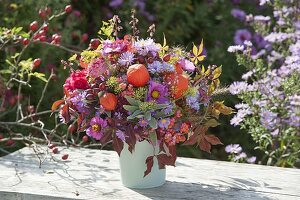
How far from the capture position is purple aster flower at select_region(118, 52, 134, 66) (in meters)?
2.09

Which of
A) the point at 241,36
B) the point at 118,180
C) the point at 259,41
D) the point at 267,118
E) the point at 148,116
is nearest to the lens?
the point at 148,116

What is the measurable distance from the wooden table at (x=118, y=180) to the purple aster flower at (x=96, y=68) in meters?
0.39

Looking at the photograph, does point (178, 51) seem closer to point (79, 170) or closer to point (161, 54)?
point (161, 54)

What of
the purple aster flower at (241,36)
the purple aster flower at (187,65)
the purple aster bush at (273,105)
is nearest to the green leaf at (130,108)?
the purple aster flower at (187,65)

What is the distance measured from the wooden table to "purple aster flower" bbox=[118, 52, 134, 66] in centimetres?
42

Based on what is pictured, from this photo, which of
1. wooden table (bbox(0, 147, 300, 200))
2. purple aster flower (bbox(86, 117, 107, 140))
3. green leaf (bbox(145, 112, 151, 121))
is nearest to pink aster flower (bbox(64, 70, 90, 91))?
purple aster flower (bbox(86, 117, 107, 140))

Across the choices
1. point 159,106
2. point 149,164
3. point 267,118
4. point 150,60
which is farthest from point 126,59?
point 267,118

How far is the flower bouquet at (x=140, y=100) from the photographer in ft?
6.72

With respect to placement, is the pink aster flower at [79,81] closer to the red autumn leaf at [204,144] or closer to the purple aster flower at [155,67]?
the purple aster flower at [155,67]

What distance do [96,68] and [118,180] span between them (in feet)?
1.49

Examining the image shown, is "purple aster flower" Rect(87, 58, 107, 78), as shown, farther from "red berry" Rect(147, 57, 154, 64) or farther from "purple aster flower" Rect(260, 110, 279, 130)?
"purple aster flower" Rect(260, 110, 279, 130)

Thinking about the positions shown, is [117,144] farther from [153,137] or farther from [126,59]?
[126,59]

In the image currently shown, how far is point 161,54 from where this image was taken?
2.18 m

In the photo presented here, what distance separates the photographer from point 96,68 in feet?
6.88
